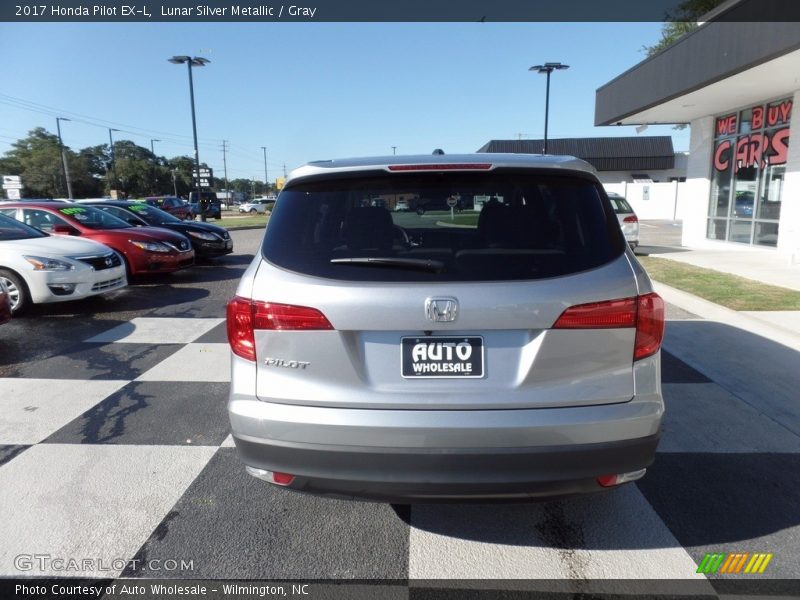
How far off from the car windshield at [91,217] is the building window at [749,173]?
49.5ft

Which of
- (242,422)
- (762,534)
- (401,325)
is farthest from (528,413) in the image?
(762,534)

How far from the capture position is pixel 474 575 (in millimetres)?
2467

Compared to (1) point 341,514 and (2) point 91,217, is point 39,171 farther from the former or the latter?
(1) point 341,514

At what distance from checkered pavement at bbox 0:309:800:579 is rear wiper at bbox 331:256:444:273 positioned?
4.04ft

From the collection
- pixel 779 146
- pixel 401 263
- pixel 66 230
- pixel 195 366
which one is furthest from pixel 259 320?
pixel 779 146

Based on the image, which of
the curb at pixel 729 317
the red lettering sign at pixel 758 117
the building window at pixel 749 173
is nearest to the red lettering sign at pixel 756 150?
the building window at pixel 749 173

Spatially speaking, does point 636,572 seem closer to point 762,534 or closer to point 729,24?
point 762,534

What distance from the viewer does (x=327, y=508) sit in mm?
3016

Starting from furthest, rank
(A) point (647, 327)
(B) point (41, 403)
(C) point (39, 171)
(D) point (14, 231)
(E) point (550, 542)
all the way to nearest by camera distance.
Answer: (C) point (39, 171) < (D) point (14, 231) < (B) point (41, 403) < (E) point (550, 542) < (A) point (647, 327)

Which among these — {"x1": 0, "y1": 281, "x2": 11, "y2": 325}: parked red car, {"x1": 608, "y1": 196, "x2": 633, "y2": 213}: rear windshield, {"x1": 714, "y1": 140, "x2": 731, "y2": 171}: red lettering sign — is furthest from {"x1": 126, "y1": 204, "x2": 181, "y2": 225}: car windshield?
{"x1": 714, "y1": 140, "x2": 731, "y2": 171}: red lettering sign

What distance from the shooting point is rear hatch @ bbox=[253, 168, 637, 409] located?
86.7 inches

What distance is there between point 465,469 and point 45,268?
725 centimetres

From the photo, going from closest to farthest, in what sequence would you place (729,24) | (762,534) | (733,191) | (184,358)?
1. (762,534)
2. (184,358)
3. (729,24)
4. (733,191)

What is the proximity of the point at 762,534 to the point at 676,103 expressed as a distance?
1449cm
